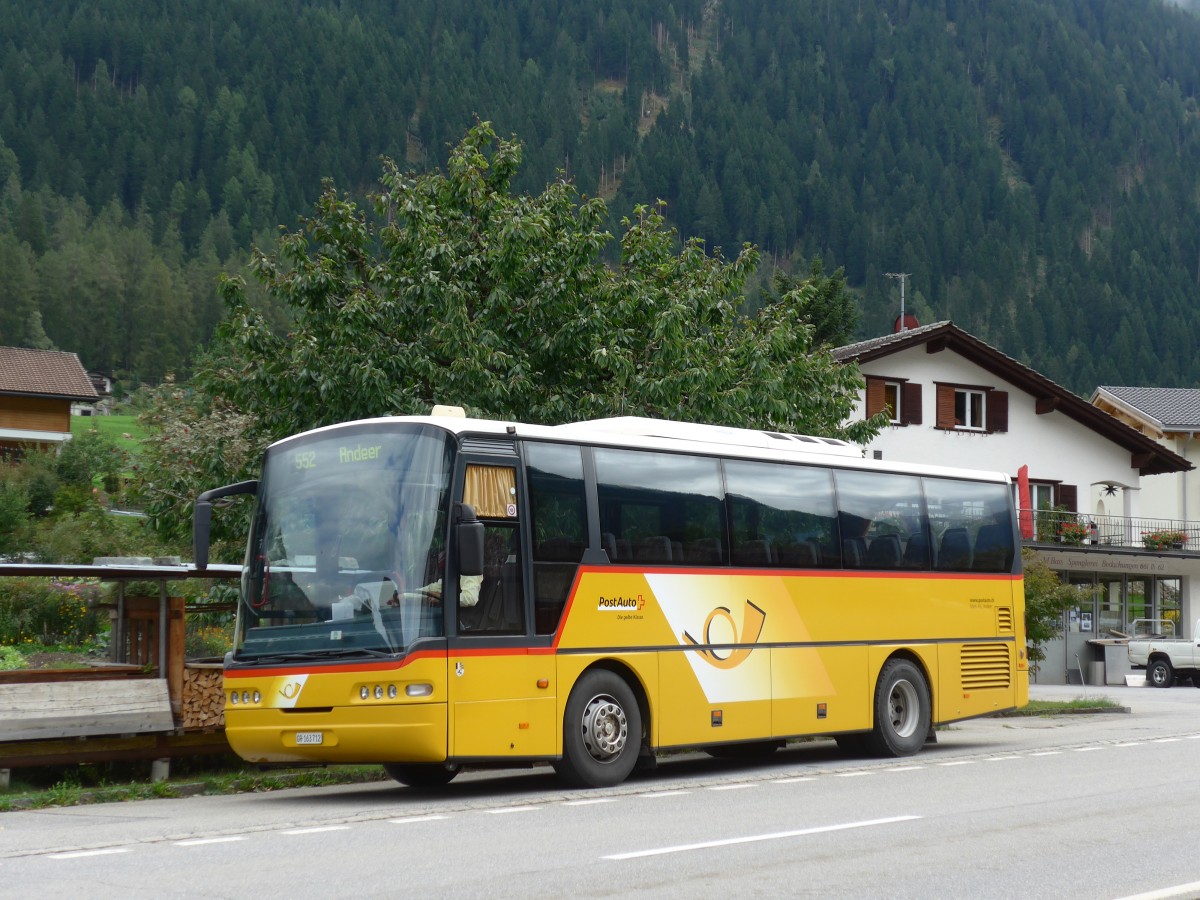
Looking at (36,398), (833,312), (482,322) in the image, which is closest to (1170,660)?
(833,312)

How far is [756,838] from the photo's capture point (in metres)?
10.1

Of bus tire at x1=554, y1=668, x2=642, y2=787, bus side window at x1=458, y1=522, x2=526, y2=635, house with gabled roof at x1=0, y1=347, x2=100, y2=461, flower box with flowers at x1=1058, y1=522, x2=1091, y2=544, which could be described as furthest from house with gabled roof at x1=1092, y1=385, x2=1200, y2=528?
house with gabled roof at x1=0, y1=347, x2=100, y2=461

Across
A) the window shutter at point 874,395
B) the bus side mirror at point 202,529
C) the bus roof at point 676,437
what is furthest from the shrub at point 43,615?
the window shutter at point 874,395

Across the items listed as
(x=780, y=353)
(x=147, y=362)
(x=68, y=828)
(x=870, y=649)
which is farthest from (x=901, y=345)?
(x=147, y=362)

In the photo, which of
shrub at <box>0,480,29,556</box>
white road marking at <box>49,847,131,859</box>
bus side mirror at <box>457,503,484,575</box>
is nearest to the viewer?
white road marking at <box>49,847,131,859</box>

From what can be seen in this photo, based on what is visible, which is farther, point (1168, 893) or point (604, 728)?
point (604, 728)

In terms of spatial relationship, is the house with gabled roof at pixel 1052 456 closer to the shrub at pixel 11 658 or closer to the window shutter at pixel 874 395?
the window shutter at pixel 874 395

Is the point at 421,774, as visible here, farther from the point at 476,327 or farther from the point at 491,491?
the point at 476,327

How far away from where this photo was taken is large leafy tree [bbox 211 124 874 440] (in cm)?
1995

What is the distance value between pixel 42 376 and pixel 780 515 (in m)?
Answer: 75.6

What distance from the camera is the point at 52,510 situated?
195 ft

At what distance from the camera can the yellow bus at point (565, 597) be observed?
12.5 meters

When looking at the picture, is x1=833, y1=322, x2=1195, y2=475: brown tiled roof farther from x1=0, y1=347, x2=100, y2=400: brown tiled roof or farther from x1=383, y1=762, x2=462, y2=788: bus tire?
x1=0, y1=347, x2=100, y2=400: brown tiled roof

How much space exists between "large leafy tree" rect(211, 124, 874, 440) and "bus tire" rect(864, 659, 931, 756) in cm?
487
